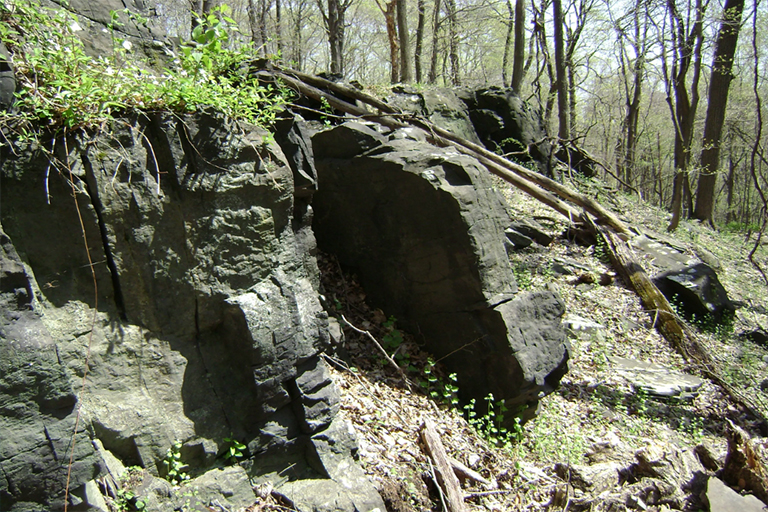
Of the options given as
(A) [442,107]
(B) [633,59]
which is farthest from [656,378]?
(B) [633,59]

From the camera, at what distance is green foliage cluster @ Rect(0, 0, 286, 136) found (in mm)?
3689

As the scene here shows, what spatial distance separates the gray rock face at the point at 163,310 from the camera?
11.1 ft

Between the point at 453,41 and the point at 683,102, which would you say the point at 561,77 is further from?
the point at 453,41

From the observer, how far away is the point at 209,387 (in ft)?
14.6

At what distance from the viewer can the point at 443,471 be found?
512 cm

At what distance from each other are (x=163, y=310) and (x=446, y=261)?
371 centimetres

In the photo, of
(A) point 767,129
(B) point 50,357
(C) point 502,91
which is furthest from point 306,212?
(A) point 767,129

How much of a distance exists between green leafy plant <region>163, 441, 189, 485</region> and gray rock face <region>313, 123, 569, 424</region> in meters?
3.84

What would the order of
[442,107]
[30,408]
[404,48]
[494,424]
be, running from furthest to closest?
1. [404,48]
2. [442,107]
3. [494,424]
4. [30,408]

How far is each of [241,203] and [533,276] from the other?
670 centimetres

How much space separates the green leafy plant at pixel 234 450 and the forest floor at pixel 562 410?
1214mm

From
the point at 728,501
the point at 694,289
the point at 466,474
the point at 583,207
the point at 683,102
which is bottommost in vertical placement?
the point at 728,501

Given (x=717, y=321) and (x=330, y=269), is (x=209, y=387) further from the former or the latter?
(x=717, y=321)

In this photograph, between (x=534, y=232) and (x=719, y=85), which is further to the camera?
(x=719, y=85)
